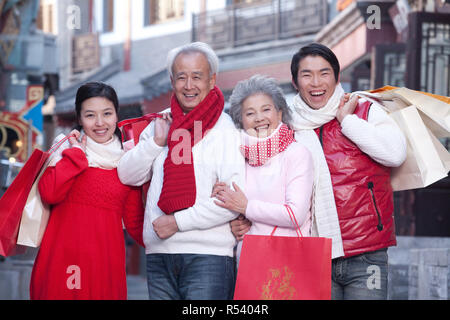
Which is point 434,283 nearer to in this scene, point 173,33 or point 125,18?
point 173,33

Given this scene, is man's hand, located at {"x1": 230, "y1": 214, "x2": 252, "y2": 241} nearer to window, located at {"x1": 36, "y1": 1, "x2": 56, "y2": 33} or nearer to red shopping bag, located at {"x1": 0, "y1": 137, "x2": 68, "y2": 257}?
red shopping bag, located at {"x1": 0, "y1": 137, "x2": 68, "y2": 257}

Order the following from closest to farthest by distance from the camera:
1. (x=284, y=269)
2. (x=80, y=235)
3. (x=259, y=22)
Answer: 1. (x=284, y=269)
2. (x=80, y=235)
3. (x=259, y=22)

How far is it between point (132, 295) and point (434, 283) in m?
4.31

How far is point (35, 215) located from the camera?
2.97 m

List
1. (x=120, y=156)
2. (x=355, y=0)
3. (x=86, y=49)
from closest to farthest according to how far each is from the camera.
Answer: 1. (x=120, y=156)
2. (x=355, y=0)
3. (x=86, y=49)

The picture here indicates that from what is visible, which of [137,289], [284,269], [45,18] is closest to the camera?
[284,269]

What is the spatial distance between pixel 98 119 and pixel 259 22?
7.90 m

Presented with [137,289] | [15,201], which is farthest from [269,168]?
[137,289]

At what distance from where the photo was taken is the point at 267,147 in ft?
8.85

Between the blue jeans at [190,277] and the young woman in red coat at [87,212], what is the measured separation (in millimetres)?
296

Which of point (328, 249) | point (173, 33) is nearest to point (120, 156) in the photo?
point (328, 249)

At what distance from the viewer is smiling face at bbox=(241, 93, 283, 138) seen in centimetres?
275

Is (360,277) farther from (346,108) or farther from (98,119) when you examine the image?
(98,119)

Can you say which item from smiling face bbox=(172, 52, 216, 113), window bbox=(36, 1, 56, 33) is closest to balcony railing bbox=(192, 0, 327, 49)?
window bbox=(36, 1, 56, 33)
